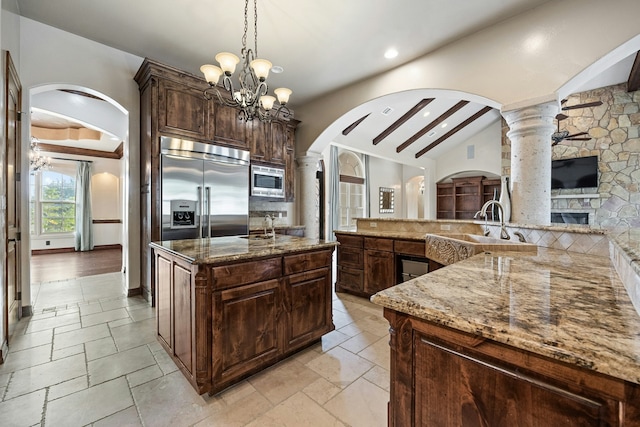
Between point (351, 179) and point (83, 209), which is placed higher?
point (351, 179)

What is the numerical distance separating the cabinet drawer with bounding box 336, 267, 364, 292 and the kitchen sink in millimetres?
1448

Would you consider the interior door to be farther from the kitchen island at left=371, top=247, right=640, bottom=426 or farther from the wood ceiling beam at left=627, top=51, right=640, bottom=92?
the wood ceiling beam at left=627, top=51, right=640, bottom=92

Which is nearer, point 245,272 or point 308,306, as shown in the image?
point 245,272

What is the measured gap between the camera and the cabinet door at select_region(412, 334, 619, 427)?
0.55 metres

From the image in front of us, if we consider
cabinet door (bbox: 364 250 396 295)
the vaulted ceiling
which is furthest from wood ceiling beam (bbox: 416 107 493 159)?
cabinet door (bbox: 364 250 396 295)

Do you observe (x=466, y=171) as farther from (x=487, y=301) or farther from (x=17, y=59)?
(x=17, y=59)

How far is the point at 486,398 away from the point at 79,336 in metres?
3.25

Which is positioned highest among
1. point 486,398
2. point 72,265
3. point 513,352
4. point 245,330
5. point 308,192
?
point 308,192

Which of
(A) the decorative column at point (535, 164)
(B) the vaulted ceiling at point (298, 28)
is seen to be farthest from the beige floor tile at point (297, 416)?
(B) the vaulted ceiling at point (298, 28)

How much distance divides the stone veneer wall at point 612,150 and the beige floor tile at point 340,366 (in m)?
6.80

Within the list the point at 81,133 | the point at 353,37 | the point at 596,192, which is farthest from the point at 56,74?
the point at 596,192

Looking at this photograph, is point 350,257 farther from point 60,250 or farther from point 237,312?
point 60,250

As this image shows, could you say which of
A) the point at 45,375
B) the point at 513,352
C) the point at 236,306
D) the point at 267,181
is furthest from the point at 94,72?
the point at 513,352

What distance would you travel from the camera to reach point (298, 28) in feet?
9.86
